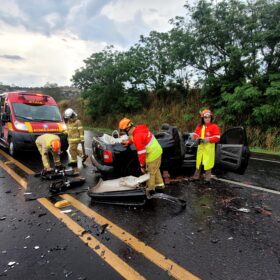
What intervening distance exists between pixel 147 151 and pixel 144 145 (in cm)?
29

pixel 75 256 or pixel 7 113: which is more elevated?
pixel 7 113

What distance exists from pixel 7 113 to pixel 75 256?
25.8 ft

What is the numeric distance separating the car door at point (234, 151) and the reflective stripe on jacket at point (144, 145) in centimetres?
205

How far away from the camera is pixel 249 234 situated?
3676mm

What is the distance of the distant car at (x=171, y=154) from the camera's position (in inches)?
224

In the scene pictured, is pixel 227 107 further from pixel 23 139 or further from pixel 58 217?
pixel 58 217

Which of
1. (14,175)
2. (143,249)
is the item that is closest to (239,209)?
(143,249)

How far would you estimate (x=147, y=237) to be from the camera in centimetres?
360

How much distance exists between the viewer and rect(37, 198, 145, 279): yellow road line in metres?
2.82

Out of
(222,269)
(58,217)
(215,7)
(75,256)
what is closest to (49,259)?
(75,256)

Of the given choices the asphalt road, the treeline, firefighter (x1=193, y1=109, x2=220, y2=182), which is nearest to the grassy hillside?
the treeline

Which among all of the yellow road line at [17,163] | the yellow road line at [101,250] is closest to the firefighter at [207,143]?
the yellow road line at [101,250]

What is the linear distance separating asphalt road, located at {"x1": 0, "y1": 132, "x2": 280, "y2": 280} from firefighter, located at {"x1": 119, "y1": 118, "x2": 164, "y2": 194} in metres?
0.42

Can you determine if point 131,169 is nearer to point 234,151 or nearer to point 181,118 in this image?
point 234,151
